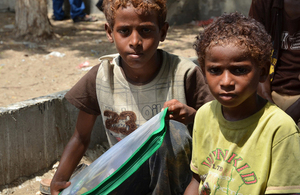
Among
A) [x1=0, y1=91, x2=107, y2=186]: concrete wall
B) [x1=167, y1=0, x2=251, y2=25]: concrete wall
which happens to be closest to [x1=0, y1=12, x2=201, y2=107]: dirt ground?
[x1=167, y1=0, x2=251, y2=25]: concrete wall

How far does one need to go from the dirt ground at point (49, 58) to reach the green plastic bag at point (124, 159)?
3.50 ft

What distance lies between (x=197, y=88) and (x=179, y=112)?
1.21 ft

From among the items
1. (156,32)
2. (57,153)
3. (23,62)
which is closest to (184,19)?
(23,62)

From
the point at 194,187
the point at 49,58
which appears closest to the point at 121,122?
the point at 194,187

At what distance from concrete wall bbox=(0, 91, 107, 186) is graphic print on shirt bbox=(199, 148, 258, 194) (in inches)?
68.4

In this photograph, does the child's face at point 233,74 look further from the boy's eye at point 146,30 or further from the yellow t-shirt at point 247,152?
the boy's eye at point 146,30

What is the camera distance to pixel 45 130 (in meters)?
3.12

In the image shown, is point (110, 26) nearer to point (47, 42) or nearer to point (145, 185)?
point (145, 185)

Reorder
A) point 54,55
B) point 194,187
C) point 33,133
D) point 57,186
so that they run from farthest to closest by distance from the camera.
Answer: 1. point 54,55
2. point 33,133
3. point 57,186
4. point 194,187

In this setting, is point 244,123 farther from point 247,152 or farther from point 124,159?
point 124,159

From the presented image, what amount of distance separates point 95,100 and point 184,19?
7116 millimetres

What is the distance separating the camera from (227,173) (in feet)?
5.56

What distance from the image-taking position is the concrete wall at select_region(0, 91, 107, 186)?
2848 millimetres

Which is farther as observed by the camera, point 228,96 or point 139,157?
point 139,157
